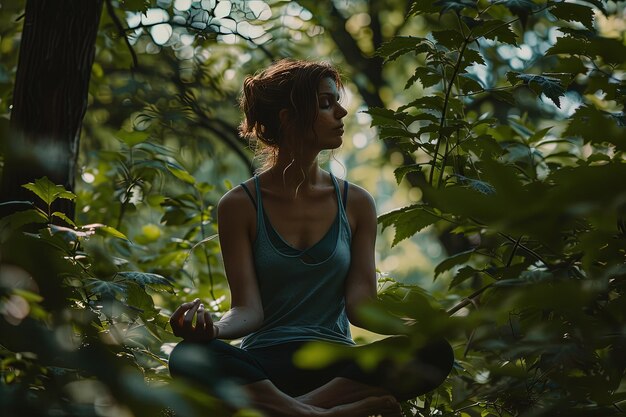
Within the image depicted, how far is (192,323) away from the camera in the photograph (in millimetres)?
1946

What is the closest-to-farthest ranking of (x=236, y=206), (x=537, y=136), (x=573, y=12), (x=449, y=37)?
(x=573, y=12) < (x=449, y=37) < (x=236, y=206) < (x=537, y=136)

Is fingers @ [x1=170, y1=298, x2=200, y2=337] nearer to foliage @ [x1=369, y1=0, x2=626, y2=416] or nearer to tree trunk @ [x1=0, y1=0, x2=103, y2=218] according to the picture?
foliage @ [x1=369, y1=0, x2=626, y2=416]

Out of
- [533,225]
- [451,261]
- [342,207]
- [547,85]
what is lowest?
[451,261]

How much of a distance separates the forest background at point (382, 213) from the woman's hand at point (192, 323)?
0.22 ft

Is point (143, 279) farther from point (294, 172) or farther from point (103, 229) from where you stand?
point (294, 172)

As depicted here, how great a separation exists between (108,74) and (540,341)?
16.1ft

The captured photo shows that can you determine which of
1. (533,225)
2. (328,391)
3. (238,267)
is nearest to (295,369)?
(328,391)

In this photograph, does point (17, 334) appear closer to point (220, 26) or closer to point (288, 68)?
point (288, 68)

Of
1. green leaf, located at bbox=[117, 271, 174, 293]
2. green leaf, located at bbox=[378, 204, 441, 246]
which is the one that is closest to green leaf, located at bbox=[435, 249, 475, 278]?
green leaf, located at bbox=[378, 204, 441, 246]

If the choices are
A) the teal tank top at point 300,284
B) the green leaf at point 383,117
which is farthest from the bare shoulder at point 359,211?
the green leaf at point 383,117

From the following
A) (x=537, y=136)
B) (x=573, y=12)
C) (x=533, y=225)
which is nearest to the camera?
(x=533, y=225)

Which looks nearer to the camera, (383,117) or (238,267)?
(383,117)

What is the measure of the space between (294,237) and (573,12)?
3.60 ft

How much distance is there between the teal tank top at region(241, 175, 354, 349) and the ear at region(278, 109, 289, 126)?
1.03 ft
